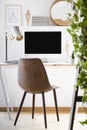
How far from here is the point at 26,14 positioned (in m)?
4.63

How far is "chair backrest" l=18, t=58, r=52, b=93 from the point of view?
3492 millimetres

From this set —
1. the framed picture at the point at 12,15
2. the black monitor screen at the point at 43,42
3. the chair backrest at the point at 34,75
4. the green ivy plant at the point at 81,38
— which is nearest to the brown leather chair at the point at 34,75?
the chair backrest at the point at 34,75

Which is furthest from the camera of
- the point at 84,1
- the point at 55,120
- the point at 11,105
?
the point at 11,105

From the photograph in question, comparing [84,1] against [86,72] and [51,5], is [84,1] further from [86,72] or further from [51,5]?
[51,5]

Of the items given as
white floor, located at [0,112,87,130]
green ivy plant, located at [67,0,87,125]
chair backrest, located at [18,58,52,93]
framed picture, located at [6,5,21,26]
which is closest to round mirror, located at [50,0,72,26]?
framed picture, located at [6,5,21,26]

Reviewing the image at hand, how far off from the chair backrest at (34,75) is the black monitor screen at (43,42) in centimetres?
106

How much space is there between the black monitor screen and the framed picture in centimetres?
30

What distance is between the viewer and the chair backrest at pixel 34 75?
137 inches

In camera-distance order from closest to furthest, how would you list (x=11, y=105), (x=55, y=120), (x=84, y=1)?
(x=84, y=1)
(x=55, y=120)
(x=11, y=105)

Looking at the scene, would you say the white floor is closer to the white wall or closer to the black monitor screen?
the white wall

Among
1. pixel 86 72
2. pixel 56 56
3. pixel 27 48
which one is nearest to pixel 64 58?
pixel 56 56

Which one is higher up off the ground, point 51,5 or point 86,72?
point 51,5

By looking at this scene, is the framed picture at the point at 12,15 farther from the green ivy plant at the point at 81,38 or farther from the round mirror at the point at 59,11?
the green ivy plant at the point at 81,38

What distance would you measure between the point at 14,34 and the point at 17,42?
145 millimetres
